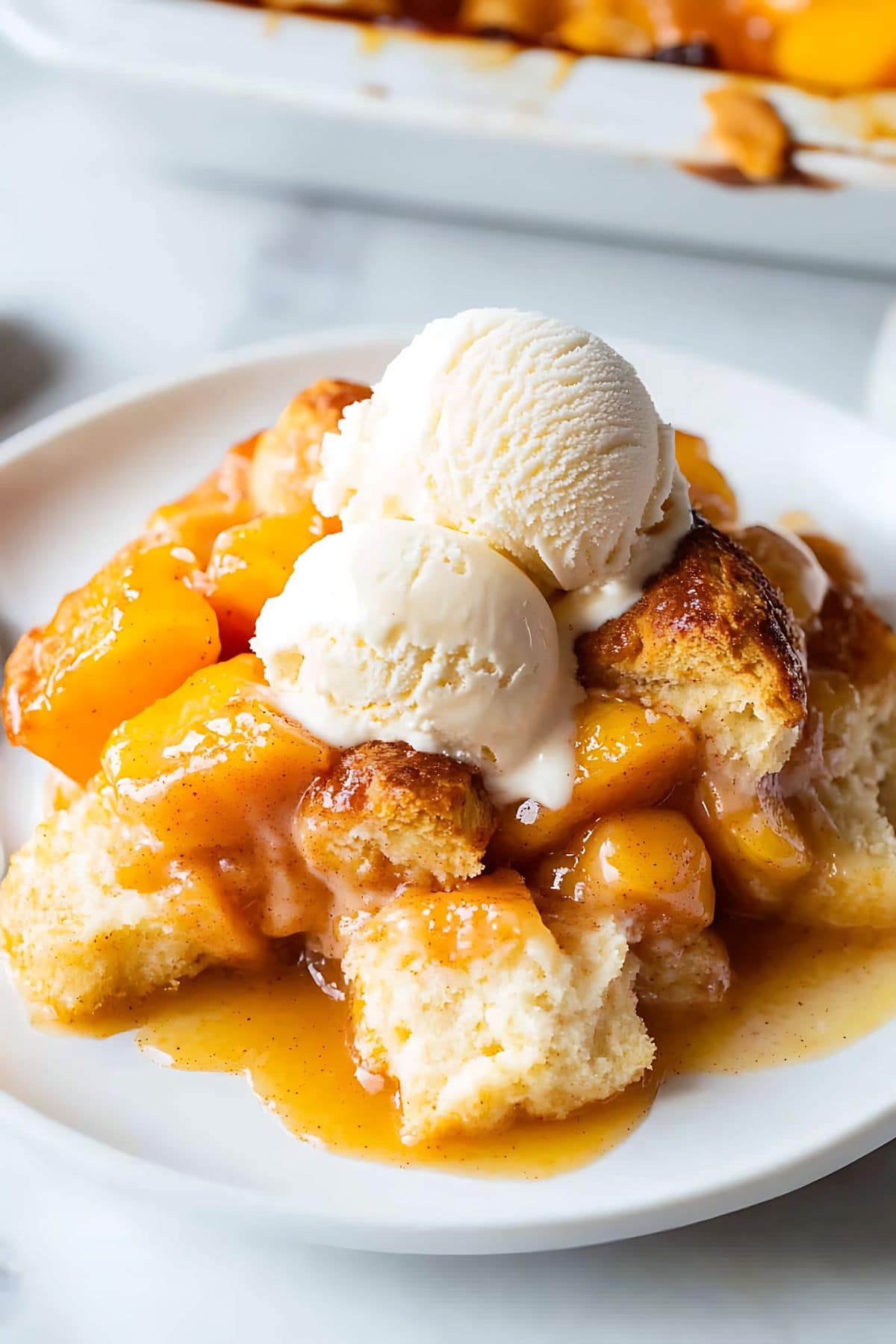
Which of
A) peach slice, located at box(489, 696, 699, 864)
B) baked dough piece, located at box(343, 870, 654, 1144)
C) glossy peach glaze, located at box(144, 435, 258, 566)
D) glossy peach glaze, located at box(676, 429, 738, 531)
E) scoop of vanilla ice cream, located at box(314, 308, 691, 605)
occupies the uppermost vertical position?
scoop of vanilla ice cream, located at box(314, 308, 691, 605)

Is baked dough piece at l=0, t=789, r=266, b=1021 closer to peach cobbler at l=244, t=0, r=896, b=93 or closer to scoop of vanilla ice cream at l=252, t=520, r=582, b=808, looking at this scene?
scoop of vanilla ice cream at l=252, t=520, r=582, b=808

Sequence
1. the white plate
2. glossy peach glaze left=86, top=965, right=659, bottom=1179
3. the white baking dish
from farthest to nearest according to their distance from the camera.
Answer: the white baking dish → glossy peach glaze left=86, top=965, right=659, bottom=1179 → the white plate

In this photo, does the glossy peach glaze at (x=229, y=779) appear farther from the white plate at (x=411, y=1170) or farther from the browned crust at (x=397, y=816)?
the white plate at (x=411, y=1170)

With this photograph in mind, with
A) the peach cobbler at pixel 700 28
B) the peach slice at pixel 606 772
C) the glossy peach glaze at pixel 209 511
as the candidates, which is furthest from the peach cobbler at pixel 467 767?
the peach cobbler at pixel 700 28

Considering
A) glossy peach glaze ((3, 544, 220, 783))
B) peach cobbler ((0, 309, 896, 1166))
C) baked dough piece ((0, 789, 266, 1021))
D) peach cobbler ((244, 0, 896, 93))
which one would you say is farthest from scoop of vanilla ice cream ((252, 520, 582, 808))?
peach cobbler ((244, 0, 896, 93))

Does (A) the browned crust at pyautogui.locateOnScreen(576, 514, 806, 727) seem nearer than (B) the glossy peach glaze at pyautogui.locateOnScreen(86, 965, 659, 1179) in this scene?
No

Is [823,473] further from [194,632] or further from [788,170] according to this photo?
[194,632]

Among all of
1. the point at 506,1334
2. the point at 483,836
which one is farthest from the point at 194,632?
the point at 506,1334
